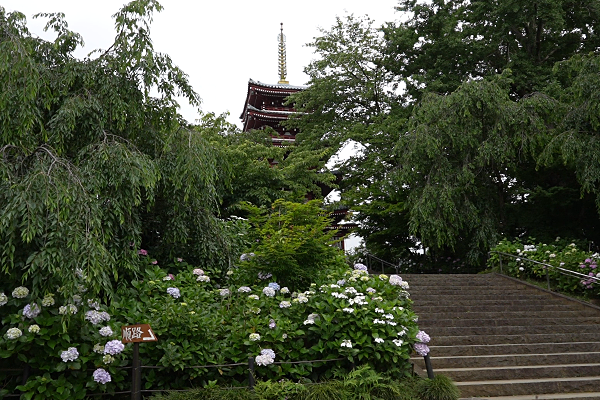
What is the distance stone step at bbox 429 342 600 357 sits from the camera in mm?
7605

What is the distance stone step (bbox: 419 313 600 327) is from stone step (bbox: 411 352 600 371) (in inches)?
50.0

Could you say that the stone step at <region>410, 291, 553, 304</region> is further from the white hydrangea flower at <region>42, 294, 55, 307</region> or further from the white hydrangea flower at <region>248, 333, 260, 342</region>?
the white hydrangea flower at <region>42, 294, 55, 307</region>

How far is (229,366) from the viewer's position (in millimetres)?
5945

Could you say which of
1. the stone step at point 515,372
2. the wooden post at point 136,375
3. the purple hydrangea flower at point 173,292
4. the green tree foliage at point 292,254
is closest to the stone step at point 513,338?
the stone step at point 515,372

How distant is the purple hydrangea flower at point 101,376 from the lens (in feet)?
16.6

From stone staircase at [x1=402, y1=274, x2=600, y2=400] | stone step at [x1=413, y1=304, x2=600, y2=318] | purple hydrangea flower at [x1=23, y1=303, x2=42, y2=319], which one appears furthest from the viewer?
stone step at [x1=413, y1=304, x2=600, y2=318]

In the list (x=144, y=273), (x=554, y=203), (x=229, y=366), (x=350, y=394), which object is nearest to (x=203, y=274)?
(x=144, y=273)

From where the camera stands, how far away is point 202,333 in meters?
5.91

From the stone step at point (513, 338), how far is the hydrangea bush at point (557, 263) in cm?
218

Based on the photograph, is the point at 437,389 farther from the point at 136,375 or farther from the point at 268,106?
the point at 268,106

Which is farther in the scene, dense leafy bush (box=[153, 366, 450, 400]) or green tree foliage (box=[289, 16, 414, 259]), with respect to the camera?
green tree foliage (box=[289, 16, 414, 259])

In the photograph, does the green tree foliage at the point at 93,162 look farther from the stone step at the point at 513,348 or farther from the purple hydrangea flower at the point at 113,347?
the stone step at the point at 513,348

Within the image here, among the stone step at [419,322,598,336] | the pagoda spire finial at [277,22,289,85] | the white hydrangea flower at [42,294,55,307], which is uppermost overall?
the pagoda spire finial at [277,22,289,85]

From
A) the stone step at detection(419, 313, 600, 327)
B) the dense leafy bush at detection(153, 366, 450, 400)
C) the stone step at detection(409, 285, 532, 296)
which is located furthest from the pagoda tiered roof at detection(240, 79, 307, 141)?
the dense leafy bush at detection(153, 366, 450, 400)
